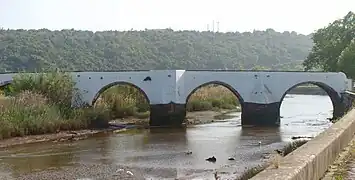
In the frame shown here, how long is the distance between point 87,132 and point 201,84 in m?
8.45

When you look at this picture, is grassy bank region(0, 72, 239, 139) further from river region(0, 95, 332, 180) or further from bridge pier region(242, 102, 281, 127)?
bridge pier region(242, 102, 281, 127)

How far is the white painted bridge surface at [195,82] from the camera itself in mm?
33406

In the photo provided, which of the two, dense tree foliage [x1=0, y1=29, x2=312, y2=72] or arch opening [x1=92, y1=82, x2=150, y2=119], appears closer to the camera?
arch opening [x1=92, y1=82, x2=150, y2=119]

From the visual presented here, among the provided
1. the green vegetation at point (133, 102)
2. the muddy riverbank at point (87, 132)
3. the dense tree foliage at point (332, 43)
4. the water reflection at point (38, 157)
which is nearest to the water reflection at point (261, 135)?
the muddy riverbank at point (87, 132)

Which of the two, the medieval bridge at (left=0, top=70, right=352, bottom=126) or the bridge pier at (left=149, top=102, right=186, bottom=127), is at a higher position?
the medieval bridge at (left=0, top=70, right=352, bottom=126)

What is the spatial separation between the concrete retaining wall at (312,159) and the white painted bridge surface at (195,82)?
2310cm

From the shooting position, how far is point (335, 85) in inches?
1346

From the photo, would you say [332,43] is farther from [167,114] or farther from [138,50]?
[138,50]

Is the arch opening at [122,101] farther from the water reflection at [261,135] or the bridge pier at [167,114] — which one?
the water reflection at [261,135]

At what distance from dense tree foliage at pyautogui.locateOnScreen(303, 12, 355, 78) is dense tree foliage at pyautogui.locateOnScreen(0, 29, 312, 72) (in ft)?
93.1

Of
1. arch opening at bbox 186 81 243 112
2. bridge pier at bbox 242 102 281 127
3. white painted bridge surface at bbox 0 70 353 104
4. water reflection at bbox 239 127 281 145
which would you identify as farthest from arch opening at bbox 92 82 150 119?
water reflection at bbox 239 127 281 145

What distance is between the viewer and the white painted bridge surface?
3341 cm

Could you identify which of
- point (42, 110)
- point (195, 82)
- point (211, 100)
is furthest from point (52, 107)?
point (211, 100)

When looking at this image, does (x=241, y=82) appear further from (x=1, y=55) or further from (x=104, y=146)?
(x=1, y=55)
